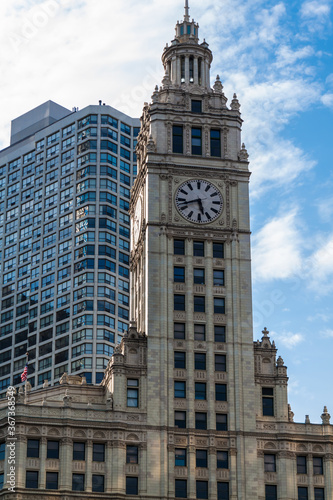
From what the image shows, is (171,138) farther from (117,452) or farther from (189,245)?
(117,452)

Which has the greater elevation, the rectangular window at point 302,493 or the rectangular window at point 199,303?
the rectangular window at point 199,303

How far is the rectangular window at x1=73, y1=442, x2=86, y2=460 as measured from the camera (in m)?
117

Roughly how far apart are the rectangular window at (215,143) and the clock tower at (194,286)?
120mm

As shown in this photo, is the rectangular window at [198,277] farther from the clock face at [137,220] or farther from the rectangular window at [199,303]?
the clock face at [137,220]

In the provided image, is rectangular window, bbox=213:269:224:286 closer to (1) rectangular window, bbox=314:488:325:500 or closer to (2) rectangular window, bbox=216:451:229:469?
(2) rectangular window, bbox=216:451:229:469

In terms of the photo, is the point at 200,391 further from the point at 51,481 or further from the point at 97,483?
the point at 51,481

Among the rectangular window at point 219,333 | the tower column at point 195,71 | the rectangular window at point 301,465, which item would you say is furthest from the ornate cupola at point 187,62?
the rectangular window at point 301,465

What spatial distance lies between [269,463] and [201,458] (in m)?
Answer: 7.44

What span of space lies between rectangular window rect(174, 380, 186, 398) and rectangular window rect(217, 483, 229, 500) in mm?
10350

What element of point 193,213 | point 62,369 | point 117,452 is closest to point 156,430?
point 117,452

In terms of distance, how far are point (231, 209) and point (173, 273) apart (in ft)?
35.0

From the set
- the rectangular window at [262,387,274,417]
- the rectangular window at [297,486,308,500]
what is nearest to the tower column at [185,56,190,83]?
the rectangular window at [262,387,274,417]

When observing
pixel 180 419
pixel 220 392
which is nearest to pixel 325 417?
pixel 220 392

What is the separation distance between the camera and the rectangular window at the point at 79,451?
11744 centimetres
